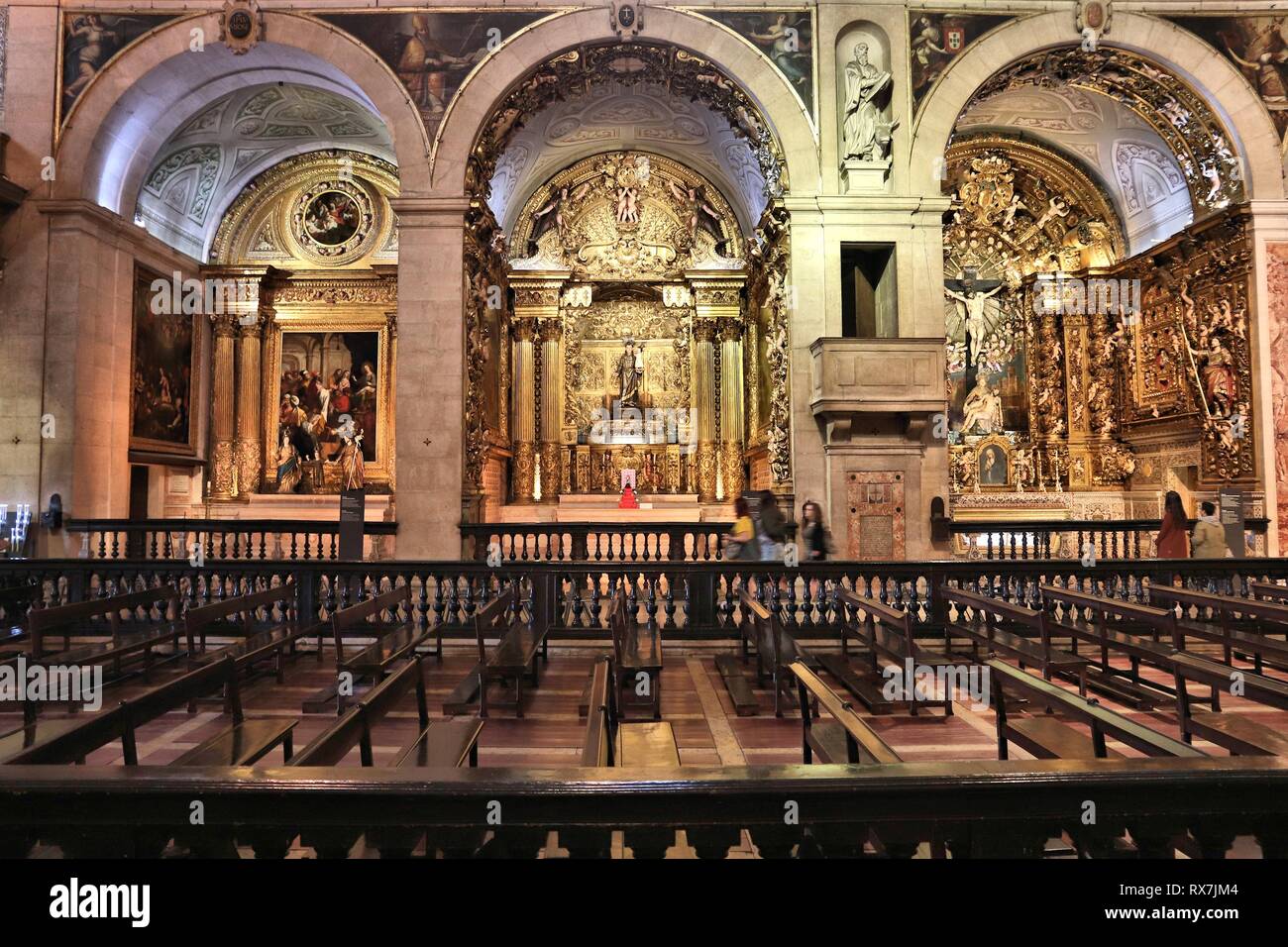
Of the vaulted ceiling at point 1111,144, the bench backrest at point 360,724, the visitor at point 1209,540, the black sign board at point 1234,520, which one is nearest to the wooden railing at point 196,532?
the bench backrest at point 360,724

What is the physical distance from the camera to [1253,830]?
2.06 meters

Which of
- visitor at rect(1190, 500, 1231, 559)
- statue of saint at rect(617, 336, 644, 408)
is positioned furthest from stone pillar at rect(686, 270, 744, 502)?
visitor at rect(1190, 500, 1231, 559)

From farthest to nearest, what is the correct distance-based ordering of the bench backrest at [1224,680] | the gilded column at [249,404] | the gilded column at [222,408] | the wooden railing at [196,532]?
the gilded column at [249,404] < the gilded column at [222,408] < the wooden railing at [196,532] < the bench backrest at [1224,680]

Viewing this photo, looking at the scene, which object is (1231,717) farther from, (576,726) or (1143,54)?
(1143,54)

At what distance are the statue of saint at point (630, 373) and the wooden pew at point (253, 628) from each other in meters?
11.3

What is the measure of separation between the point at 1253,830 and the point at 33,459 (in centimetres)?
1549

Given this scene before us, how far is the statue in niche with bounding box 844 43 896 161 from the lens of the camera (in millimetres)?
11836

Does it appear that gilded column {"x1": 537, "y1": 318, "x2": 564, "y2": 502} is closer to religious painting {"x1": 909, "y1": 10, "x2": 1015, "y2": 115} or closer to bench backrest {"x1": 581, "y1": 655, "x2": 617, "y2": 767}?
religious painting {"x1": 909, "y1": 10, "x2": 1015, "y2": 115}

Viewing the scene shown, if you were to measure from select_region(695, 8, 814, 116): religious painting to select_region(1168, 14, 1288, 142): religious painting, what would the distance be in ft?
21.1

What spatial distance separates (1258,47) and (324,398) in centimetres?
2002

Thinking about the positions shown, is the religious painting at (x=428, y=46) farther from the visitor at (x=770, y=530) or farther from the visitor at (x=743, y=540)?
the visitor at (x=770, y=530)

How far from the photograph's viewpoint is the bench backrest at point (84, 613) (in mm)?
5039
